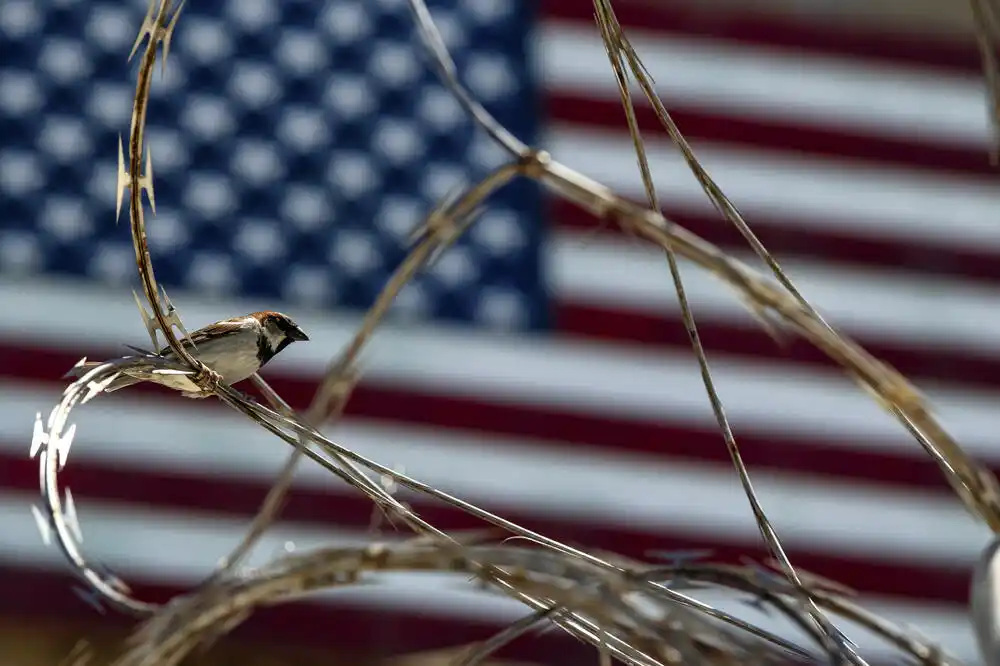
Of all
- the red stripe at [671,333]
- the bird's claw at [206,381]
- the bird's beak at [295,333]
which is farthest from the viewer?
the red stripe at [671,333]

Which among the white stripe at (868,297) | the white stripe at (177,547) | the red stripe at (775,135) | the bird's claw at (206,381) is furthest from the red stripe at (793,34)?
the bird's claw at (206,381)

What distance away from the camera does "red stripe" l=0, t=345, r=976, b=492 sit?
4.58 meters

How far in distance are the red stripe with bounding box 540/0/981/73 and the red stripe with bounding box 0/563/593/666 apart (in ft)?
6.90

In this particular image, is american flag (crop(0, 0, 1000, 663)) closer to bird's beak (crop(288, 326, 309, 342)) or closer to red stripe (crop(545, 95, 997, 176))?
red stripe (crop(545, 95, 997, 176))

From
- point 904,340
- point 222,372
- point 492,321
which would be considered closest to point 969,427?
point 904,340

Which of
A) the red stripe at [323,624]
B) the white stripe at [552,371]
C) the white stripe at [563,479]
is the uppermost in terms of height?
the white stripe at [552,371]

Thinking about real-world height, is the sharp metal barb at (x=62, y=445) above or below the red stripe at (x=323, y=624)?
below

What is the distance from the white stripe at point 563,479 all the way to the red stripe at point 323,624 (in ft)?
1.24

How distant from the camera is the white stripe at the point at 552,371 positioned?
4.57 meters

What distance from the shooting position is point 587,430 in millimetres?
4742

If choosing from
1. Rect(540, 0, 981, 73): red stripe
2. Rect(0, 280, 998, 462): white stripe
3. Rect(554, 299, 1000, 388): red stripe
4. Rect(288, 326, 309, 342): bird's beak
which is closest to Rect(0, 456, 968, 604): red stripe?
Rect(0, 280, 998, 462): white stripe

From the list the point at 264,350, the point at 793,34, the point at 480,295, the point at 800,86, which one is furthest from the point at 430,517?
the point at 264,350

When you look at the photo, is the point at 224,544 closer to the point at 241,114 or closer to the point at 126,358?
the point at 241,114

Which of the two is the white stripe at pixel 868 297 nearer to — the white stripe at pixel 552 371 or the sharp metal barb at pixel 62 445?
the white stripe at pixel 552 371
